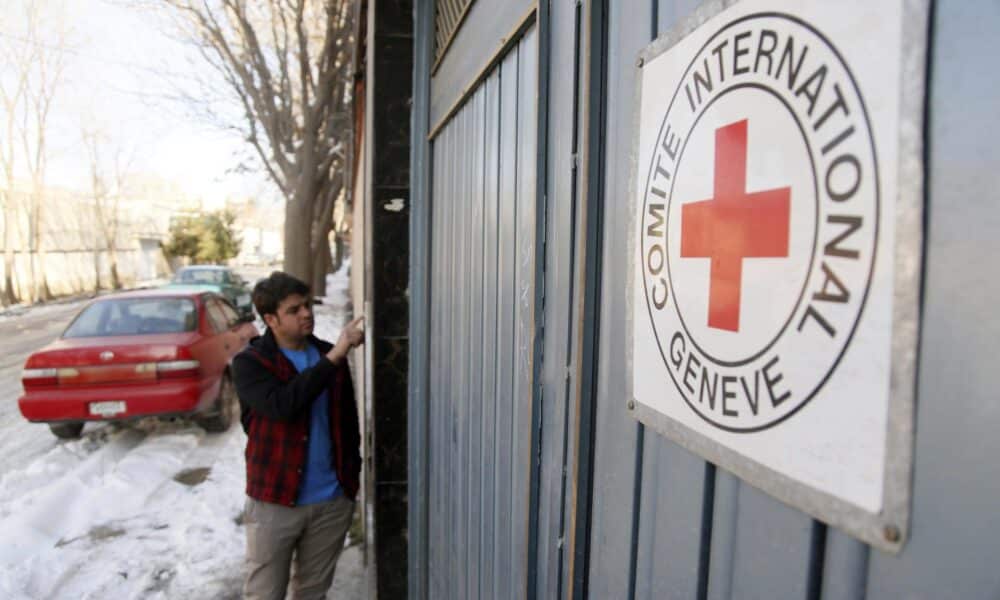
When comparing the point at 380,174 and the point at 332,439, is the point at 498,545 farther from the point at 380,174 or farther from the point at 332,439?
the point at 380,174

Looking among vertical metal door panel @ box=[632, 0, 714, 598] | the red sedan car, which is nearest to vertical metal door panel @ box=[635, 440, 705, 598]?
vertical metal door panel @ box=[632, 0, 714, 598]

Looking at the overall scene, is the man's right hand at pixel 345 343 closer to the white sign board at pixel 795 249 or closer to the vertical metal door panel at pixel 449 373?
the vertical metal door panel at pixel 449 373

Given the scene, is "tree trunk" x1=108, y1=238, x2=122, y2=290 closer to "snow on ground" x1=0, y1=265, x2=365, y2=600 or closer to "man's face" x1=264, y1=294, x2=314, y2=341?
"snow on ground" x1=0, y1=265, x2=365, y2=600

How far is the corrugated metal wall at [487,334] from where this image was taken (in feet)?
4.74

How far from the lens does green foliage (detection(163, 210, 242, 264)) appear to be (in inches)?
1622

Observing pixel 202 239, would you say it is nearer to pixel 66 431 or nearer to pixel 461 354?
pixel 66 431

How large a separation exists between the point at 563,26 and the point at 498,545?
49.4 inches

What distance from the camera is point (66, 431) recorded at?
734 cm

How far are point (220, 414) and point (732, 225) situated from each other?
7926mm

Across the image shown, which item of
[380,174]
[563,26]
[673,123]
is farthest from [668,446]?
[380,174]

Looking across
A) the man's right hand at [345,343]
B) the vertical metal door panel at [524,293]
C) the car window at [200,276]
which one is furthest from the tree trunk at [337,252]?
the vertical metal door panel at [524,293]

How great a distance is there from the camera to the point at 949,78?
44 centimetres

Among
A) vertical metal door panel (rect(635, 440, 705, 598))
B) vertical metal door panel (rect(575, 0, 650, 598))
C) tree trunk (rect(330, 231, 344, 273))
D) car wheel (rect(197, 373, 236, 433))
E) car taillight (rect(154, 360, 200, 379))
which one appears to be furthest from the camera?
tree trunk (rect(330, 231, 344, 273))

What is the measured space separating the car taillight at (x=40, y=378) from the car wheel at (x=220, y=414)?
1494 millimetres
